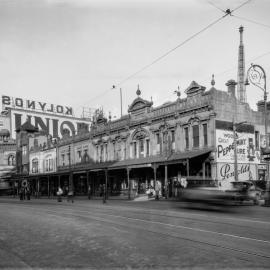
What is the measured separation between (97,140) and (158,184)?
12131 mm

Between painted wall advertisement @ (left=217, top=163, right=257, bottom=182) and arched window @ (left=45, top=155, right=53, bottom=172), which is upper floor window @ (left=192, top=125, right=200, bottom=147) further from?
arched window @ (left=45, top=155, right=53, bottom=172)

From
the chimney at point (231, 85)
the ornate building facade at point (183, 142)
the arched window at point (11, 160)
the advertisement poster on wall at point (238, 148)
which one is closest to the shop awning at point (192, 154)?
the ornate building facade at point (183, 142)

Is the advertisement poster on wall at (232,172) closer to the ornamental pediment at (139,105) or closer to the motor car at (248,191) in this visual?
the motor car at (248,191)

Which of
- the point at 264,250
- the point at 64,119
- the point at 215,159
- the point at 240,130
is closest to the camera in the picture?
the point at 264,250

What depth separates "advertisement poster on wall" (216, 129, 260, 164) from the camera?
3250 cm

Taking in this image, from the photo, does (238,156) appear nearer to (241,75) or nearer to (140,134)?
(140,134)

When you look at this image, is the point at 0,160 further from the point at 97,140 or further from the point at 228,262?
the point at 228,262

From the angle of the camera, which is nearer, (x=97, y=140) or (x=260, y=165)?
(x=260, y=165)

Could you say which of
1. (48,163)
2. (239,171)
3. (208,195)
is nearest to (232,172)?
(239,171)

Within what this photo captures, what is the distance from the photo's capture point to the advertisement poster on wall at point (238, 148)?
32.5m

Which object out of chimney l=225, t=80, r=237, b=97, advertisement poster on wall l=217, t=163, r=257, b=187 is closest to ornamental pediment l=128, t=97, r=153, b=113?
chimney l=225, t=80, r=237, b=97

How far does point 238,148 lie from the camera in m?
33.9

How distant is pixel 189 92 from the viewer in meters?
34.9

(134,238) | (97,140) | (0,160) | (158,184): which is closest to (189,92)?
(158,184)
